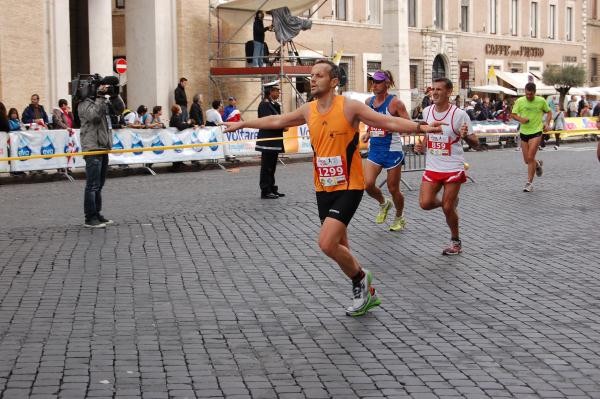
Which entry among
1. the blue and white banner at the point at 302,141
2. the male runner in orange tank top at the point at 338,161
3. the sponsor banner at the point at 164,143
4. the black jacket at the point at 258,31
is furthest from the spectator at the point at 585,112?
the male runner in orange tank top at the point at 338,161

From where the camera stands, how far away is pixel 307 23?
36031 millimetres

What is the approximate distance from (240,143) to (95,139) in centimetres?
1335

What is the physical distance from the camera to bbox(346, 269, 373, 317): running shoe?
27.3 feet

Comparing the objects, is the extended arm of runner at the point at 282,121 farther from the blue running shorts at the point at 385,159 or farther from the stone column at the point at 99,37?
the stone column at the point at 99,37

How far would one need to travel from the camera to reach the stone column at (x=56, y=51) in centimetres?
2978

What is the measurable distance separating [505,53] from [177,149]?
33.7 m

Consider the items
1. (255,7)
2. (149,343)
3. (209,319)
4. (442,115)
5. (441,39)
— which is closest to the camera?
(149,343)

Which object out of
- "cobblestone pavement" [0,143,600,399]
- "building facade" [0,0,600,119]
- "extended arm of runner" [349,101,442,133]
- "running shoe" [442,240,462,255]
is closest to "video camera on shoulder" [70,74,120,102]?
"cobblestone pavement" [0,143,600,399]

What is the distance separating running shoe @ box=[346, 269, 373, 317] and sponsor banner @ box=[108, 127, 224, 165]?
15.9m

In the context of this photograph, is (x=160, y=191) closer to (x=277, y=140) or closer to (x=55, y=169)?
(x=277, y=140)

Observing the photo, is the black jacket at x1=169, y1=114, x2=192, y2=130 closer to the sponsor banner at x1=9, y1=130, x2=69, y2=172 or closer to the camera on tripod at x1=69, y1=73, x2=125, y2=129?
the sponsor banner at x1=9, y1=130, x2=69, y2=172

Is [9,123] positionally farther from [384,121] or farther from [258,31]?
[384,121]

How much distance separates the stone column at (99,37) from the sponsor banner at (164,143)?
19.2ft

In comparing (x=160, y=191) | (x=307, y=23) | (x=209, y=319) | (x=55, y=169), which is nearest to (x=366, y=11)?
(x=307, y=23)
